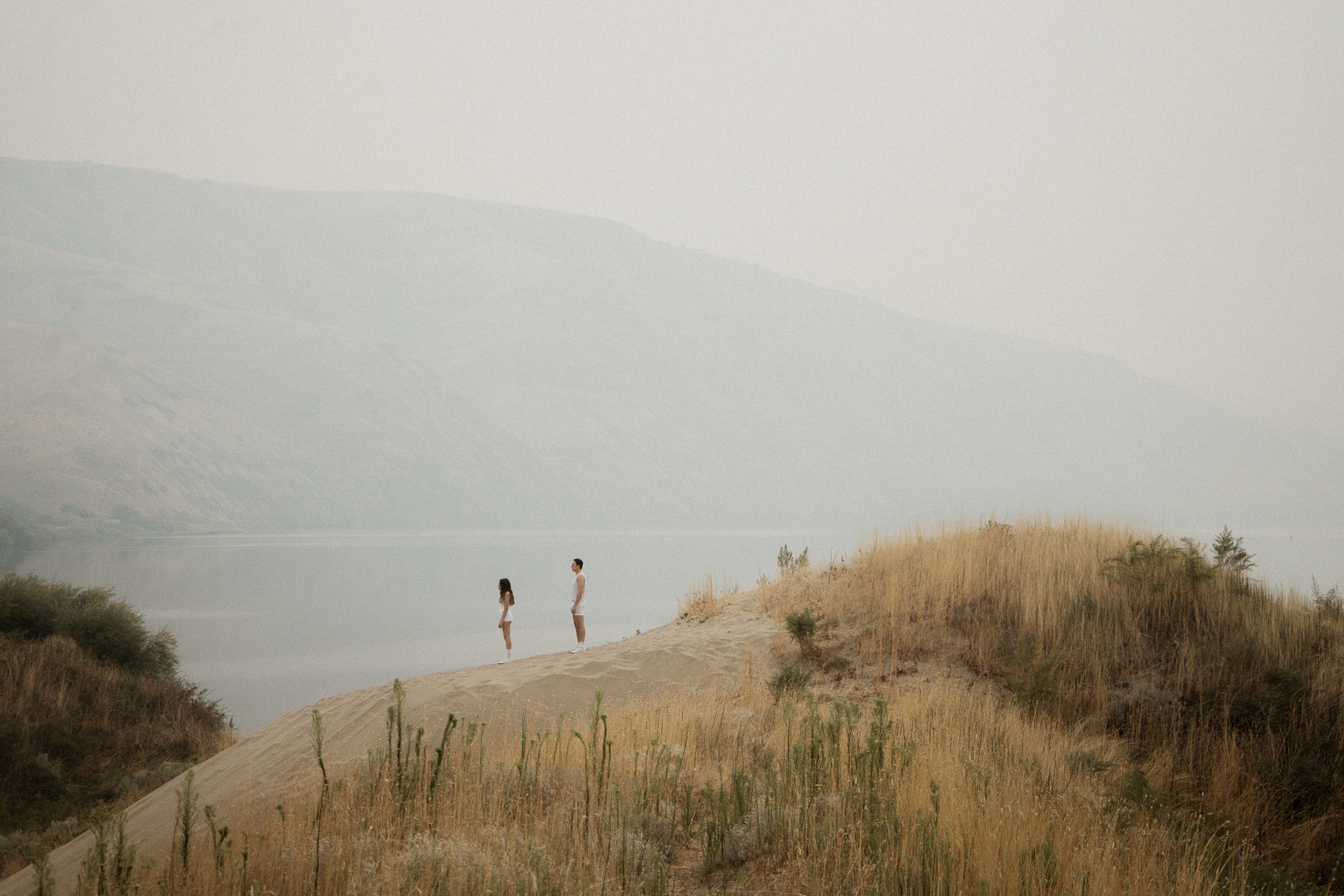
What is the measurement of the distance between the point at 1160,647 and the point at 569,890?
8434mm

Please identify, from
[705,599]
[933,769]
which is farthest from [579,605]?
[933,769]

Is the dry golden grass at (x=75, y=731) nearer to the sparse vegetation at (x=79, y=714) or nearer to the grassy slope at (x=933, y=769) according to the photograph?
the sparse vegetation at (x=79, y=714)

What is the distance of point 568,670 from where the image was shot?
1119 centimetres

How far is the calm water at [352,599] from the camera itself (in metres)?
35.1

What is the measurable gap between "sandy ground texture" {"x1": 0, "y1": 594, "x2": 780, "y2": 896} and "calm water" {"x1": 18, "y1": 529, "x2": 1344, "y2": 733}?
159 inches

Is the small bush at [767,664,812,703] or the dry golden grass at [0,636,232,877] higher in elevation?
Result: the small bush at [767,664,812,703]

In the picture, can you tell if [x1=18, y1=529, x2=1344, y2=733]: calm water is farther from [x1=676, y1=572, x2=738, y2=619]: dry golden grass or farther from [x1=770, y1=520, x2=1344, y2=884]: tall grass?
[x1=770, y1=520, x2=1344, y2=884]: tall grass

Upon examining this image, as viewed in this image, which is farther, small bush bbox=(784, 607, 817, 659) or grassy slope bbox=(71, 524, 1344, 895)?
small bush bbox=(784, 607, 817, 659)

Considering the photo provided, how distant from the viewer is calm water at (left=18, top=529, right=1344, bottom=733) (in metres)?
34.3

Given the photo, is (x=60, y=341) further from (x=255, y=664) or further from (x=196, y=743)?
(x=196, y=743)

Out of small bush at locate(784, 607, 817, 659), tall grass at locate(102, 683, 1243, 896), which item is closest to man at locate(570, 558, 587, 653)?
small bush at locate(784, 607, 817, 659)

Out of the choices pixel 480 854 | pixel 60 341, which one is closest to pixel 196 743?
pixel 480 854

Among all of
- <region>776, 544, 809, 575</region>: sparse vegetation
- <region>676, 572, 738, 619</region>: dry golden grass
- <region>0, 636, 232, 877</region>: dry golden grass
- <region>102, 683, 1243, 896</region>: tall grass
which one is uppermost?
<region>776, 544, 809, 575</region>: sparse vegetation

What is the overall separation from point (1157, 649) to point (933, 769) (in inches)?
226
